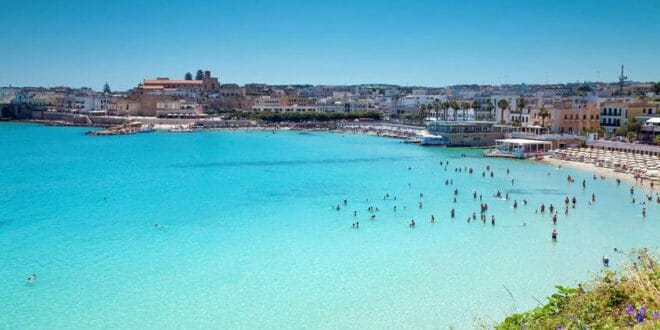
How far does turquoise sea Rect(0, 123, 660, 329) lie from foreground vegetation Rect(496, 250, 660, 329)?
253 inches

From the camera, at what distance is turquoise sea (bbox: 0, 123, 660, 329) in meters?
16.8

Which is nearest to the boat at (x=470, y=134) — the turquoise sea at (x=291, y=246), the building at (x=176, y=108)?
the turquoise sea at (x=291, y=246)

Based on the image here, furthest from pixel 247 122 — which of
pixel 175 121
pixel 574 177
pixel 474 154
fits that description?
pixel 574 177

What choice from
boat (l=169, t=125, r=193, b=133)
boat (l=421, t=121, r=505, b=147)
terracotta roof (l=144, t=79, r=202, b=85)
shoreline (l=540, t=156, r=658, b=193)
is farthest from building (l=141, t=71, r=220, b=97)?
shoreline (l=540, t=156, r=658, b=193)

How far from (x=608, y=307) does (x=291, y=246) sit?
601 inches

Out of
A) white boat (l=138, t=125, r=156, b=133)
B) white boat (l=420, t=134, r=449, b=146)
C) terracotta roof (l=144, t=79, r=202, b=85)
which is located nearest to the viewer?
white boat (l=420, t=134, r=449, b=146)

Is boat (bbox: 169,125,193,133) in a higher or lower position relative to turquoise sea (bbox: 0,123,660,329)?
higher

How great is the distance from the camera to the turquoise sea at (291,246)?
1678 cm

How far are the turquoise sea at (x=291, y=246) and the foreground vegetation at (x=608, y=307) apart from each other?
21.1 ft

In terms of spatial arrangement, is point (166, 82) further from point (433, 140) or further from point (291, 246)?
point (291, 246)

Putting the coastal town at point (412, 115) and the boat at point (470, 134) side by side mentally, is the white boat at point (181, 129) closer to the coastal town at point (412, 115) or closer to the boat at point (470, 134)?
the coastal town at point (412, 115)

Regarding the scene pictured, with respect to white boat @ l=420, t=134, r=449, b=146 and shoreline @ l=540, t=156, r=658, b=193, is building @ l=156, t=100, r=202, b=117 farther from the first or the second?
shoreline @ l=540, t=156, r=658, b=193

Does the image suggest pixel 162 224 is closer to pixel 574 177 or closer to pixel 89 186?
pixel 89 186

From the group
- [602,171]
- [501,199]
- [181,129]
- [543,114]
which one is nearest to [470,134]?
[543,114]
